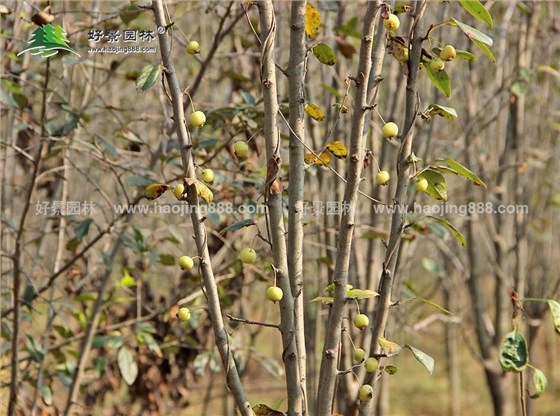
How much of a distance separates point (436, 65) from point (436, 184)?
25 cm

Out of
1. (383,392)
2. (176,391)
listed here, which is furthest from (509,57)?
(176,391)

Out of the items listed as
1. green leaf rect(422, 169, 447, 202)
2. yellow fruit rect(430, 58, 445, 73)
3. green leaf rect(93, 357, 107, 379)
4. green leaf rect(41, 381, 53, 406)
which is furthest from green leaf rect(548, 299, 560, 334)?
green leaf rect(93, 357, 107, 379)

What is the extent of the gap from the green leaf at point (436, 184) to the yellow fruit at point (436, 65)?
8.3 inches

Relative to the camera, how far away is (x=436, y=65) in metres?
1.33

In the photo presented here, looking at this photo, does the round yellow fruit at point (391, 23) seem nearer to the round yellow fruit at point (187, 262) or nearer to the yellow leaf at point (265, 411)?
the round yellow fruit at point (187, 262)

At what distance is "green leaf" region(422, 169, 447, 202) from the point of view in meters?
1.41

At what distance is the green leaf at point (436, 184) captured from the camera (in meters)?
1.41

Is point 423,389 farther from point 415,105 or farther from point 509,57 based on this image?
point 415,105

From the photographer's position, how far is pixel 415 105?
1.33 meters

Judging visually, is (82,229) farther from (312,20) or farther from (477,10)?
(477,10)

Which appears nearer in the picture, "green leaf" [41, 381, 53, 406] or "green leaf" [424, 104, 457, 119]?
Result: "green leaf" [424, 104, 457, 119]

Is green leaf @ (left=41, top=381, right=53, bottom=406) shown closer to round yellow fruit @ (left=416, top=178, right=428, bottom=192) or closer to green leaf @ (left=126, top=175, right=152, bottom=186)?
green leaf @ (left=126, top=175, right=152, bottom=186)

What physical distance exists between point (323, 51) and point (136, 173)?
0.93m

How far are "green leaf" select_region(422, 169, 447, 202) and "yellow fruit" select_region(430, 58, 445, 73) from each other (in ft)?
0.69
